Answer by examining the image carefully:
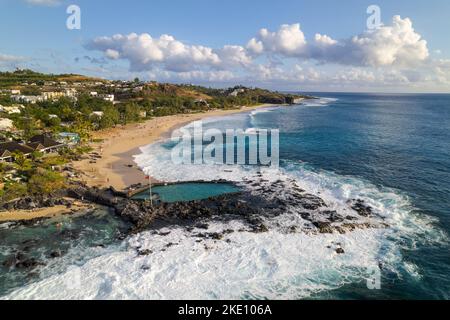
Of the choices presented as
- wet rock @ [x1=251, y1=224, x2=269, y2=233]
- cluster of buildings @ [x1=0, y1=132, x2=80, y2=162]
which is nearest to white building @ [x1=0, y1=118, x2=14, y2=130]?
cluster of buildings @ [x1=0, y1=132, x2=80, y2=162]

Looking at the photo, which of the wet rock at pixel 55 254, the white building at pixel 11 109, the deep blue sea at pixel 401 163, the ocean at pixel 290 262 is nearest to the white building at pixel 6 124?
the white building at pixel 11 109

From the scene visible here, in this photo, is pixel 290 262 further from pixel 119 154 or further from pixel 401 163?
pixel 119 154

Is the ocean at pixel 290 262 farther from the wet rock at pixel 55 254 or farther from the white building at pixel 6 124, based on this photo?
the white building at pixel 6 124

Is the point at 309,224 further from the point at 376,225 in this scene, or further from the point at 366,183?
the point at 366,183

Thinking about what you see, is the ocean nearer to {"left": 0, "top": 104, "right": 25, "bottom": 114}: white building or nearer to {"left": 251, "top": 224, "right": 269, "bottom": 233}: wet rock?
{"left": 251, "top": 224, "right": 269, "bottom": 233}: wet rock

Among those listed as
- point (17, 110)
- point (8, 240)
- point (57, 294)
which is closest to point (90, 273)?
point (57, 294)

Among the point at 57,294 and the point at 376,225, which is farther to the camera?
the point at 376,225
